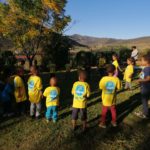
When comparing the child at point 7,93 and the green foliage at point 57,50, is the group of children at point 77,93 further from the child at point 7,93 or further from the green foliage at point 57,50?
the green foliage at point 57,50

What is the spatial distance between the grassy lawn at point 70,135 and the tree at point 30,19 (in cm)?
1776

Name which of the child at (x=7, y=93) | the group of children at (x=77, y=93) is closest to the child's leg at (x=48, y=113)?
the group of children at (x=77, y=93)

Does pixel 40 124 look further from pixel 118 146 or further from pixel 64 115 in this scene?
pixel 118 146

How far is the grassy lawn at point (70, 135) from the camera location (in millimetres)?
6605

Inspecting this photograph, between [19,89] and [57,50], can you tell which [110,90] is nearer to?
[19,89]

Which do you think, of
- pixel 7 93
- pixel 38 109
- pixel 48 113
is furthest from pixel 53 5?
pixel 48 113

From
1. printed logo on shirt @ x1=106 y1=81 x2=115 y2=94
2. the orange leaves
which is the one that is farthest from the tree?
printed logo on shirt @ x1=106 y1=81 x2=115 y2=94

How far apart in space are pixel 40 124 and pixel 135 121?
2507mm

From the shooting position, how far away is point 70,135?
7.24 metres

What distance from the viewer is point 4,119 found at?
8609 mm

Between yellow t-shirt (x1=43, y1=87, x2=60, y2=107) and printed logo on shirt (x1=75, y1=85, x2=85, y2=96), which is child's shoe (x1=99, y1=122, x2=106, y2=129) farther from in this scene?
yellow t-shirt (x1=43, y1=87, x2=60, y2=107)

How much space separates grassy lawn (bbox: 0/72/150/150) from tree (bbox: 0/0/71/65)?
17755 millimetres

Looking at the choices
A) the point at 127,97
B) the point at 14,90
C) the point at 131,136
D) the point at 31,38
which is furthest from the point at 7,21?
the point at 131,136

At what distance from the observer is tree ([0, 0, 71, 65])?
25.6 m
